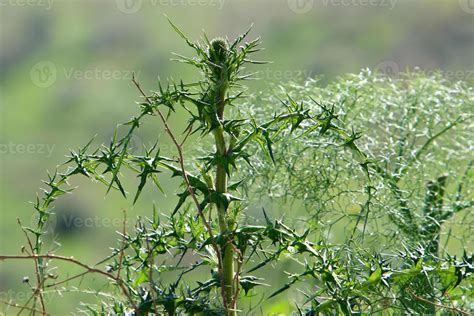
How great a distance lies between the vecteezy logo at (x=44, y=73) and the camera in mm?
16312

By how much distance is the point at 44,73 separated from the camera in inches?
673

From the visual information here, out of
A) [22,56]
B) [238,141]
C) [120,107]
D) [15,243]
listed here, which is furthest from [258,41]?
[22,56]

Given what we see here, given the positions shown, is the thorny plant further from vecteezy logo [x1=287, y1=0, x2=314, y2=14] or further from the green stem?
vecteezy logo [x1=287, y1=0, x2=314, y2=14]

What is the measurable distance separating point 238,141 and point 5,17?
20.5m

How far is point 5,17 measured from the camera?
21.0 metres

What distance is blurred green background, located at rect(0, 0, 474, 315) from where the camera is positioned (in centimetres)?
1555

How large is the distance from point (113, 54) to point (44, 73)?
6.46 ft

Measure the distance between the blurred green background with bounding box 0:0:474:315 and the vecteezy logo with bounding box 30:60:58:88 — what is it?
0.21ft

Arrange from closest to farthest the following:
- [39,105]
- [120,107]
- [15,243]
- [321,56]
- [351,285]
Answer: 1. [351,285]
2. [15,243]
3. [321,56]
4. [120,107]
5. [39,105]

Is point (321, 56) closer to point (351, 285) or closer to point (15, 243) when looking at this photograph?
point (15, 243)

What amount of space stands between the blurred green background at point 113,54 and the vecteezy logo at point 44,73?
0.21ft
